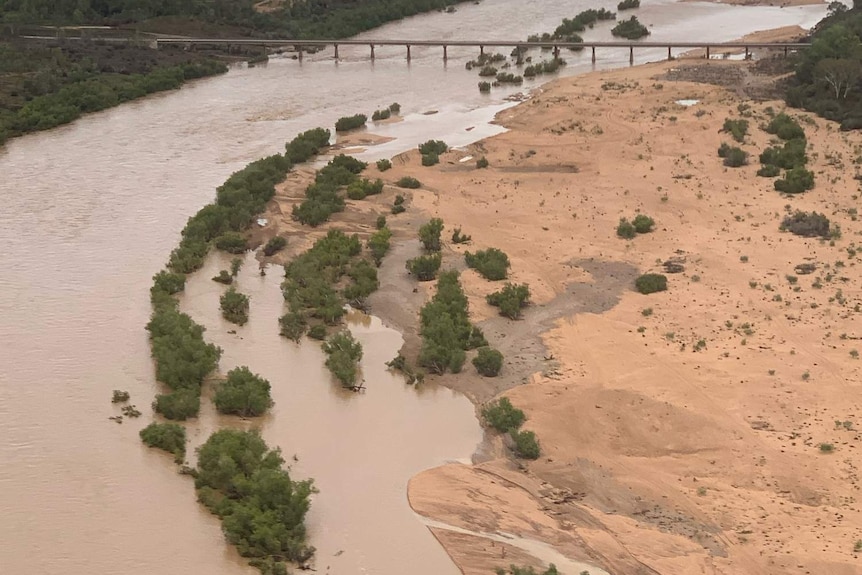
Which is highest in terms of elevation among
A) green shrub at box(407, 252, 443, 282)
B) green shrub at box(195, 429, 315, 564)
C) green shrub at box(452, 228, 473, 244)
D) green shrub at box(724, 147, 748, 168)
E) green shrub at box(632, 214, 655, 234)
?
green shrub at box(724, 147, 748, 168)

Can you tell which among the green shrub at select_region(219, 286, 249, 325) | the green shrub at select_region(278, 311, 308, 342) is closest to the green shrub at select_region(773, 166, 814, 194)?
the green shrub at select_region(278, 311, 308, 342)

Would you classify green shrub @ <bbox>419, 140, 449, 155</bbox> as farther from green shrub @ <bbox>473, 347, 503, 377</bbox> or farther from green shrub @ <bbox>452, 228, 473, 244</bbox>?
green shrub @ <bbox>473, 347, 503, 377</bbox>

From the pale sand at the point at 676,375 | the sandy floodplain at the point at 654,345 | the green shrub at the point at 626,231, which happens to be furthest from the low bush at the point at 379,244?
the green shrub at the point at 626,231

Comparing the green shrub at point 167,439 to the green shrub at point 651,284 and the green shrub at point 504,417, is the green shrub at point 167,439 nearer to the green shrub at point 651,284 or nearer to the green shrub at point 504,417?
the green shrub at point 504,417

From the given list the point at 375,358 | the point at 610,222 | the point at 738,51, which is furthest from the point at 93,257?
the point at 738,51

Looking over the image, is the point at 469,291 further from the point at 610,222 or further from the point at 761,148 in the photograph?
the point at 761,148

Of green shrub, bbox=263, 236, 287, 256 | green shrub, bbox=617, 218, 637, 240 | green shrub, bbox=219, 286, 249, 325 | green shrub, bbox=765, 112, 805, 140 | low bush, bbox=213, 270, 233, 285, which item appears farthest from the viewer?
green shrub, bbox=765, 112, 805, 140

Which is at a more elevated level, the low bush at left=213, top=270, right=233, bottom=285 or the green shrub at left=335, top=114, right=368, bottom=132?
the green shrub at left=335, top=114, right=368, bottom=132
